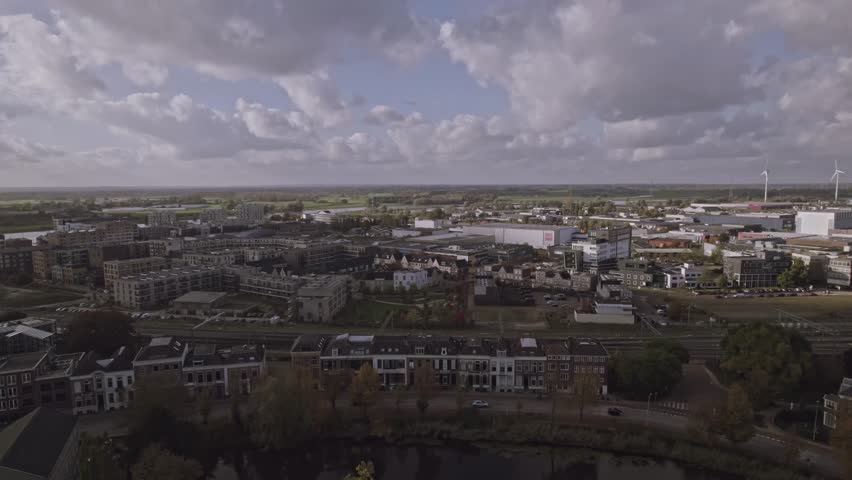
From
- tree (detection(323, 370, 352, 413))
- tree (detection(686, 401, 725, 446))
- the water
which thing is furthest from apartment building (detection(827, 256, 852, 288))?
tree (detection(323, 370, 352, 413))

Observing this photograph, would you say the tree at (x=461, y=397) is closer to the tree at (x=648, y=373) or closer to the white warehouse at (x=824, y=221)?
the tree at (x=648, y=373)

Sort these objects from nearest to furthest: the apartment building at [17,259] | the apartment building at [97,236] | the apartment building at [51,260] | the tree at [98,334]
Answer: the tree at [98,334] < the apartment building at [51,260] < the apartment building at [17,259] < the apartment building at [97,236]

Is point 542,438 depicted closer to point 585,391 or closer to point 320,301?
point 585,391

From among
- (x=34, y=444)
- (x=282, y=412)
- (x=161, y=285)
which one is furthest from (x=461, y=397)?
(x=161, y=285)

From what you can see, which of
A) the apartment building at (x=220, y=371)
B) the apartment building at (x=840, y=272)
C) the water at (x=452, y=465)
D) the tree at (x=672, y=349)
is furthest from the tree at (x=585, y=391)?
the apartment building at (x=840, y=272)

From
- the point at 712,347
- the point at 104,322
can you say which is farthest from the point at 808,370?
the point at 104,322

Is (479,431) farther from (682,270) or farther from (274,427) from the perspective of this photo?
(682,270)

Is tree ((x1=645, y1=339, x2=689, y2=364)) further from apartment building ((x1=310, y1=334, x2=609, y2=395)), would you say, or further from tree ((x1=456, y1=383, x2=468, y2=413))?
tree ((x1=456, y1=383, x2=468, y2=413))
